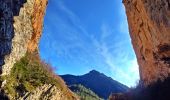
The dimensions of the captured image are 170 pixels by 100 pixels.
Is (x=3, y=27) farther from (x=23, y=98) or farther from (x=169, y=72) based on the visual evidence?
(x=169, y=72)

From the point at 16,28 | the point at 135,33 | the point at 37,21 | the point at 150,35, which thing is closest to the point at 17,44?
the point at 16,28

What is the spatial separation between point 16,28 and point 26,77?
19.0ft

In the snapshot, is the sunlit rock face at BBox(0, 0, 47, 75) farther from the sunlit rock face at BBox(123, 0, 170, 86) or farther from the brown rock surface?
the sunlit rock face at BBox(123, 0, 170, 86)

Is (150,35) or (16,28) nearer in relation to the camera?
(150,35)

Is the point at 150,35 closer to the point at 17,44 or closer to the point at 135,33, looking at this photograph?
the point at 135,33

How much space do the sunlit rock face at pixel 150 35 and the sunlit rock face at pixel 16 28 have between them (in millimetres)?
12444

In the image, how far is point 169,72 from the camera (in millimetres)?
33281

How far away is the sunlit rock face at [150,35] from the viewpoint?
26.8m

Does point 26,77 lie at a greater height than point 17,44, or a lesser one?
lesser

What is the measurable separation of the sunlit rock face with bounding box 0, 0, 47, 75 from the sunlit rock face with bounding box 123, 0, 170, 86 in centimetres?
1244

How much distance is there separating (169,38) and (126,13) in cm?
1531

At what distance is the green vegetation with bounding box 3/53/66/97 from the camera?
37.6m

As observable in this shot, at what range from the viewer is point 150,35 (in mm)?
32875

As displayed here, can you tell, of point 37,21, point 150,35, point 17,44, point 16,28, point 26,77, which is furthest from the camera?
point 37,21
